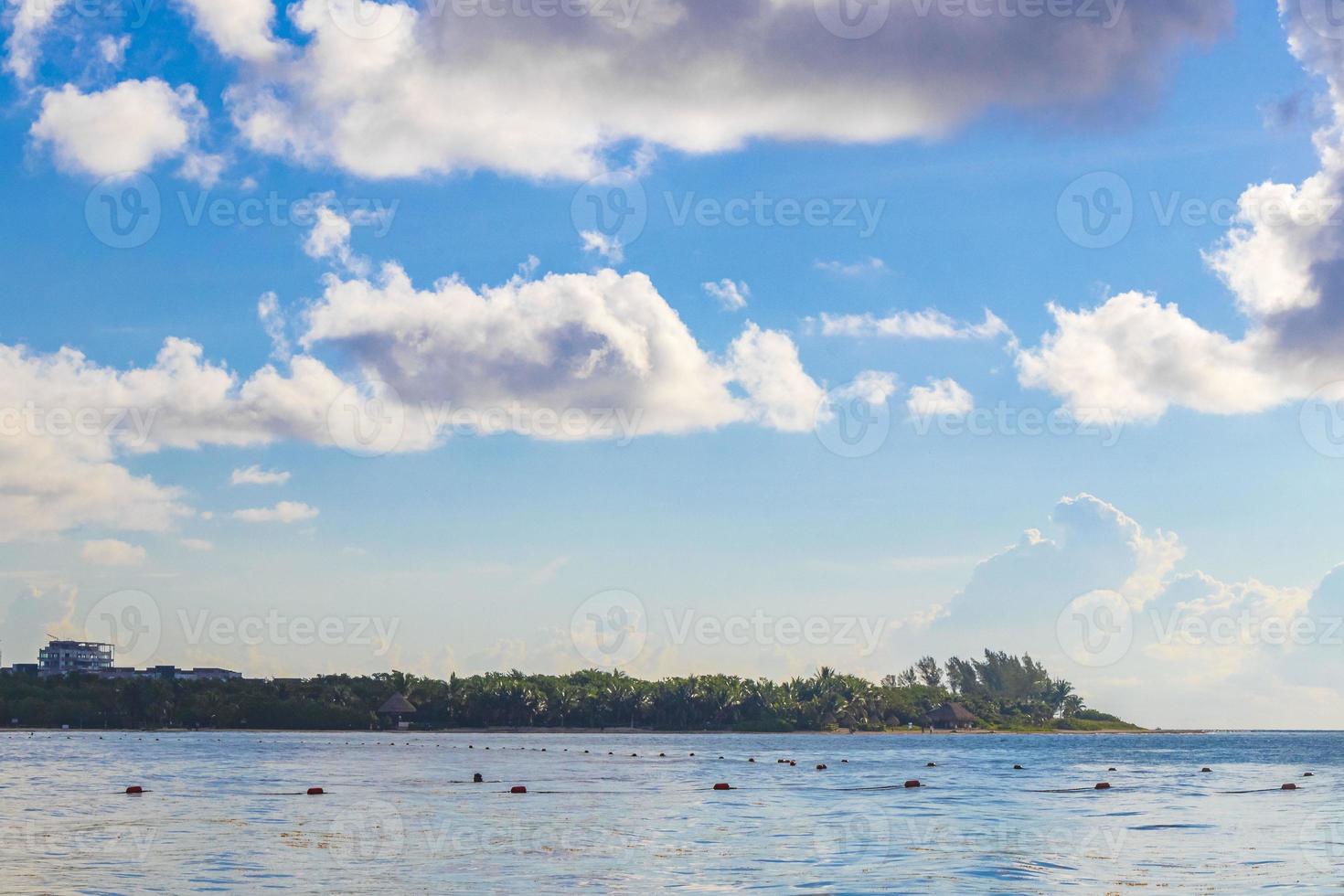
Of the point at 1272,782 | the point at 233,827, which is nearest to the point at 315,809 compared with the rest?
the point at 233,827

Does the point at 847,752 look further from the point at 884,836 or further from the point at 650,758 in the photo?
the point at 884,836

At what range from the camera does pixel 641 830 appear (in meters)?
52.8

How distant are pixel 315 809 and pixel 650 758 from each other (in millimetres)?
69936

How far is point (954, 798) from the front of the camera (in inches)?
2943

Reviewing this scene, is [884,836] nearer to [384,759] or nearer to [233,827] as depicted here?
[233,827]

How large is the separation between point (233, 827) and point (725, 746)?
12243 centimetres

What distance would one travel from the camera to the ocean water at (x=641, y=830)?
38.1m

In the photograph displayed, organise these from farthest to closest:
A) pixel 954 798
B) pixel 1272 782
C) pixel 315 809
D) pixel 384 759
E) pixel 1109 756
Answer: pixel 1109 756
pixel 384 759
pixel 1272 782
pixel 954 798
pixel 315 809

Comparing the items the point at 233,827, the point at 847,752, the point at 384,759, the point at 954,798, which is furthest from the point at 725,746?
the point at 233,827

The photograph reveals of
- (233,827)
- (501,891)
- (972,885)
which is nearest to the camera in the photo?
(501,891)

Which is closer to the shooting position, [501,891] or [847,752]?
[501,891]

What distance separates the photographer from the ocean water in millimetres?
38062

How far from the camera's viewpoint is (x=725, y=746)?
169 metres

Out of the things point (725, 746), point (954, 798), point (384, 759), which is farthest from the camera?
point (725, 746)
